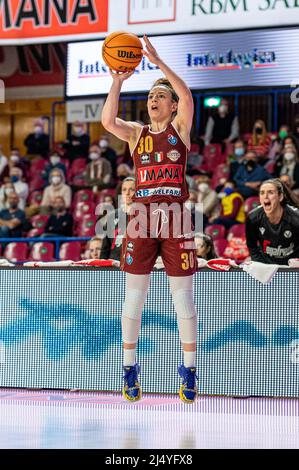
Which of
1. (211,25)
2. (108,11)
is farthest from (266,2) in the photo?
(108,11)

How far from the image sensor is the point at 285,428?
6.53 meters

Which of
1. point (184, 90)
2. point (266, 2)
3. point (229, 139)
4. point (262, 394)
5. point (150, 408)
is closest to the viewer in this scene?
point (184, 90)

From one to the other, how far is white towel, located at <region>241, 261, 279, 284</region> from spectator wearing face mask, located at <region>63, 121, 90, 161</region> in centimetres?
1058

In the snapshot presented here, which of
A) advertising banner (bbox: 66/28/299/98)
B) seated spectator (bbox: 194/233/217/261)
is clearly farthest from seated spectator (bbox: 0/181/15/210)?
seated spectator (bbox: 194/233/217/261)

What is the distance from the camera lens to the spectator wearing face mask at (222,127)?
17.5 meters

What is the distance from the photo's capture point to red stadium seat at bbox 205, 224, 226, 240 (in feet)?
47.5

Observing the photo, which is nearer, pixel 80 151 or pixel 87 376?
pixel 87 376

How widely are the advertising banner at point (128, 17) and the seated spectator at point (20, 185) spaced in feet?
17.2

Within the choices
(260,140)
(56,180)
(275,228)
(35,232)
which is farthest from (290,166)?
(275,228)

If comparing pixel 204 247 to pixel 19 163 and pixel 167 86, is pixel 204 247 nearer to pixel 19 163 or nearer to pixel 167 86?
pixel 167 86

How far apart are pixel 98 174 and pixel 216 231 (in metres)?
3.38

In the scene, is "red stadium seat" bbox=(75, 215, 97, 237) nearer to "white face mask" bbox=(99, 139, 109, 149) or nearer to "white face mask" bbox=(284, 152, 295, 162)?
"white face mask" bbox=(99, 139, 109, 149)
